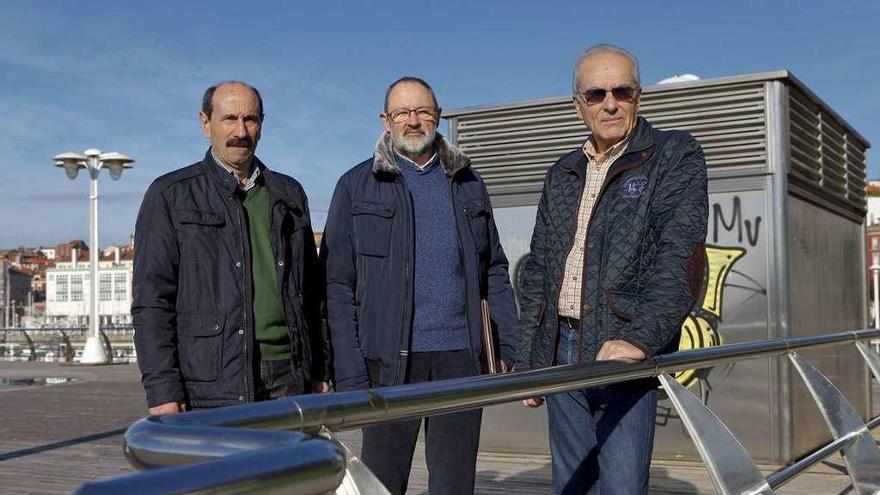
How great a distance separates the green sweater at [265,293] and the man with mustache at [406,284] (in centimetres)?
24

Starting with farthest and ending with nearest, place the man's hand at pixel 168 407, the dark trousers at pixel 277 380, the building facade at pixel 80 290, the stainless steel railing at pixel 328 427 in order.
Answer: the building facade at pixel 80 290 → the dark trousers at pixel 277 380 → the man's hand at pixel 168 407 → the stainless steel railing at pixel 328 427

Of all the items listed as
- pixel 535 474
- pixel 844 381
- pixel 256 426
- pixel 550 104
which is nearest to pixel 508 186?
pixel 550 104

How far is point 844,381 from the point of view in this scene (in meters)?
9.15

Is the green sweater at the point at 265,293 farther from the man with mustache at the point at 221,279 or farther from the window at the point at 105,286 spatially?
the window at the point at 105,286

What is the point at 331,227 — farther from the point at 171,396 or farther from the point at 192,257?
the point at 171,396

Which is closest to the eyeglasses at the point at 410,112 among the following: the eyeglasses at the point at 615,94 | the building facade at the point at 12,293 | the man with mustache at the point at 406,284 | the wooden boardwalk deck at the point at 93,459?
the man with mustache at the point at 406,284

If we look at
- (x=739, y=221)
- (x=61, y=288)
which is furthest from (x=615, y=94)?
(x=61, y=288)

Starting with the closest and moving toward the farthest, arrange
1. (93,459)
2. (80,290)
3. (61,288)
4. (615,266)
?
(615,266) → (93,459) → (80,290) → (61,288)

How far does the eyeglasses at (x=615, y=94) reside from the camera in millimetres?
2773

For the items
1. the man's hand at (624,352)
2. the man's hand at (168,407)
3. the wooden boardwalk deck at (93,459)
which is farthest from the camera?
the wooden boardwalk deck at (93,459)

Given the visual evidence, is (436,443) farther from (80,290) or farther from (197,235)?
(80,290)

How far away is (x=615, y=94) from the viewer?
278 centimetres

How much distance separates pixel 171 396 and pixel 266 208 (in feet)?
2.17

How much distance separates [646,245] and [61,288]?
190 meters
